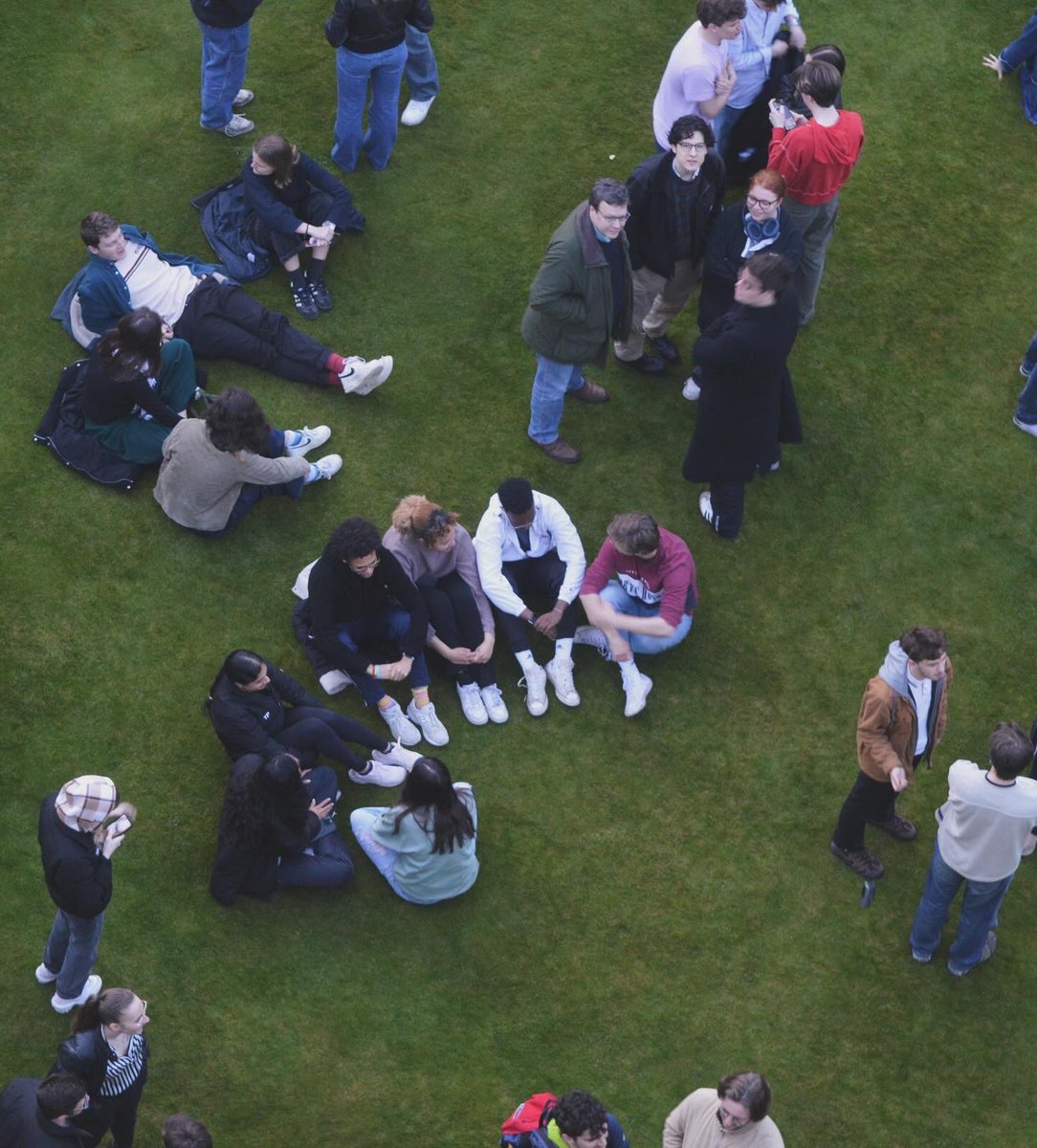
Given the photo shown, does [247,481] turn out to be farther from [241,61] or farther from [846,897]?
[846,897]

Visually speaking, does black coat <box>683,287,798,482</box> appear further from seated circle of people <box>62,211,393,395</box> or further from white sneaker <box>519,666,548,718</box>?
seated circle of people <box>62,211,393,395</box>

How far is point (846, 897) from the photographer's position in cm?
905

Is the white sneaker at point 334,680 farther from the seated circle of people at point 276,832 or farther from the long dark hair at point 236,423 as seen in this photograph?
the long dark hair at point 236,423

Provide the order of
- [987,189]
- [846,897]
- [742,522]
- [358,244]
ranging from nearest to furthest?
[846,897] → [742,522] → [358,244] → [987,189]

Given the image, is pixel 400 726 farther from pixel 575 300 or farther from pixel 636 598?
pixel 575 300

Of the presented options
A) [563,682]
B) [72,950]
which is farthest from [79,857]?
[563,682]

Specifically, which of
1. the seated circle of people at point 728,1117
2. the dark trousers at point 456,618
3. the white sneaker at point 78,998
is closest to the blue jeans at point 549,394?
the dark trousers at point 456,618

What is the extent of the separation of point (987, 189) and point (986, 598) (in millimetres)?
3792

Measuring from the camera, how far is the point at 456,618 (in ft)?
31.3

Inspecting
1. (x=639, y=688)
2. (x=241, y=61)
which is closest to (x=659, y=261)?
(x=639, y=688)

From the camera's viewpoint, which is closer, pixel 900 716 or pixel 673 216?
pixel 900 716

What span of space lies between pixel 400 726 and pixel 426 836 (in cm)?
112

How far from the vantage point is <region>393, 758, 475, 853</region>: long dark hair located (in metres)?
8.19

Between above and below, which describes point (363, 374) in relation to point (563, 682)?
above
